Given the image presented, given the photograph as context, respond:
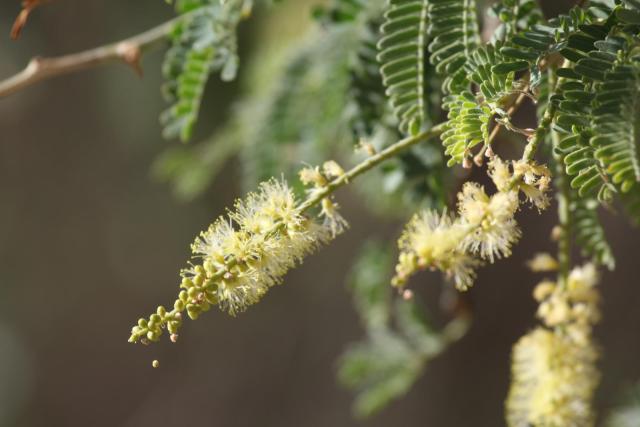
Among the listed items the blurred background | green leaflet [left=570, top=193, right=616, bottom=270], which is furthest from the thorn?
the blurred background

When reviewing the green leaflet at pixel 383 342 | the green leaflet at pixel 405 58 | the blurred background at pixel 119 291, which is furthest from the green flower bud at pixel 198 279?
the blurred background at pixel 119 291

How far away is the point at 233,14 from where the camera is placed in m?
1.27

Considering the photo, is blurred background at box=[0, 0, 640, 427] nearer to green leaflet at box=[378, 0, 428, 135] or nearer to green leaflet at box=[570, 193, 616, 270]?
green leaflet at box=[570, 193, 616, 270]

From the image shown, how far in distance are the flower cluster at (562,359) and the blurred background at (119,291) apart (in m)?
2.70

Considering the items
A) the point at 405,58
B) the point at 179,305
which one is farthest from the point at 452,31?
the point at 179,305

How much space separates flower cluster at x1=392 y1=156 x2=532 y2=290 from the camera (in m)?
0.83

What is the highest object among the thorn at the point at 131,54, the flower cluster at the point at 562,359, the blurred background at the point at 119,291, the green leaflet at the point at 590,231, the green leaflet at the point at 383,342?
the thorn at the point at 131,54

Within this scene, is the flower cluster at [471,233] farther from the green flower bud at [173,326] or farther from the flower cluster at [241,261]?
the green flower bud at [173,326]

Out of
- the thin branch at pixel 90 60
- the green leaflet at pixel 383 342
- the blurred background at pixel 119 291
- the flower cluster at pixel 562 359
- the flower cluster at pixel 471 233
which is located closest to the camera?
the flower cluster at pixel 471 233

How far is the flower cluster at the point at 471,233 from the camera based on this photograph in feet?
2.72

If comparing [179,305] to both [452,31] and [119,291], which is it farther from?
[119,291]

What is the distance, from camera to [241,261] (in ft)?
2.82

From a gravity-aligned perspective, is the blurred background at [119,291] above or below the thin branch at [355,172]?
below

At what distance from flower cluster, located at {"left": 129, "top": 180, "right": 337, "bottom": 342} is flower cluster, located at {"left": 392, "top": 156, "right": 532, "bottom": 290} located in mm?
126
